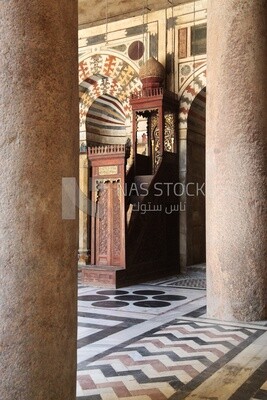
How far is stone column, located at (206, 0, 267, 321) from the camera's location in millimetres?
4957

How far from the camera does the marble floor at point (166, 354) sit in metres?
3.00

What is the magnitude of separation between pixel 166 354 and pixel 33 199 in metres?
2.38

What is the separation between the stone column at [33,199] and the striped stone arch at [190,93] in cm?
854

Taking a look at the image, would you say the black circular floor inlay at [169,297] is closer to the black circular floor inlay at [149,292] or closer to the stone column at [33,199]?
the black circular floor inlay at [149,292]

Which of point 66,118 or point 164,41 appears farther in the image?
point 164,41

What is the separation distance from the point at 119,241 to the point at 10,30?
21.1 ft

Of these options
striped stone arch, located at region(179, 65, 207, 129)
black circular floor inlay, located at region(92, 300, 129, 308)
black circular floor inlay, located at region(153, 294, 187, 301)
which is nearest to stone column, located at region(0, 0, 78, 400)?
black circular floor inlay, located at region(92, 300, 129, 308)

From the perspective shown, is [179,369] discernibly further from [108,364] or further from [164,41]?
[164,41]

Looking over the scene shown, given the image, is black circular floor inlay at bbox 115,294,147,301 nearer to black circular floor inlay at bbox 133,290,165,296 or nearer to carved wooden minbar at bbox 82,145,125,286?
black circular floor inlay at bbox 133,290,165,296

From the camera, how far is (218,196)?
5102 mm

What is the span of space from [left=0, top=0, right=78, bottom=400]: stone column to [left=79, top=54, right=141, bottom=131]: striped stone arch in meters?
9.28

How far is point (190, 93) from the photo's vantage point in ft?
33.9

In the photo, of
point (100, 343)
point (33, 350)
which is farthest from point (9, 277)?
point (100, 343)

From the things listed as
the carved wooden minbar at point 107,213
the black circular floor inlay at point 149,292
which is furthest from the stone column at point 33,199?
the carved wooden minbar at point 107,213
